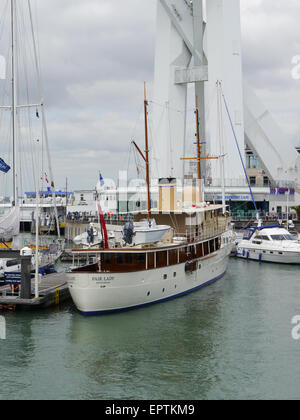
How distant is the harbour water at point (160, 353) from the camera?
44.6ft

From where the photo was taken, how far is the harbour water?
1359 centimetres

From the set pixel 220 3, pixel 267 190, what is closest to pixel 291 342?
pixel 267 190

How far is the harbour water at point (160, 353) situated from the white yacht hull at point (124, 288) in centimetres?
46

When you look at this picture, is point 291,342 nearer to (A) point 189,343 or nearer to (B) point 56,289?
(A) point 189,343

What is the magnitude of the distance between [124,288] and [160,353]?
16.9 ft

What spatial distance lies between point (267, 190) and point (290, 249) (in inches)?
1065

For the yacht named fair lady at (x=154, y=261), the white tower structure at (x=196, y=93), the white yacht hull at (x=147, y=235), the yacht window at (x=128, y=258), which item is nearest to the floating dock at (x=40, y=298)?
the yacht named fair lady at (x=154, y=261)

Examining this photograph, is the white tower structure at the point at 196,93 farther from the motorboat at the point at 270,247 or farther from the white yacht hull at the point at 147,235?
the white yacht hull at the point at 147,235

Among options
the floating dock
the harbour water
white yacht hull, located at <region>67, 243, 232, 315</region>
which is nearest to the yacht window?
white yacht hull, located at <region>67, 243, 232, 315</region>

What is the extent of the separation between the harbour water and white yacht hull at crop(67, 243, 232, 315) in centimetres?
46

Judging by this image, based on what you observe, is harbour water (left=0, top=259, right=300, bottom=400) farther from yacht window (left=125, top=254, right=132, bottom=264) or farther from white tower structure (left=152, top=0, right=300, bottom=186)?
white tower structure (left=152, top=0, right=300, bottom=186)

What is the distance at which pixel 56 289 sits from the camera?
76.0ft
